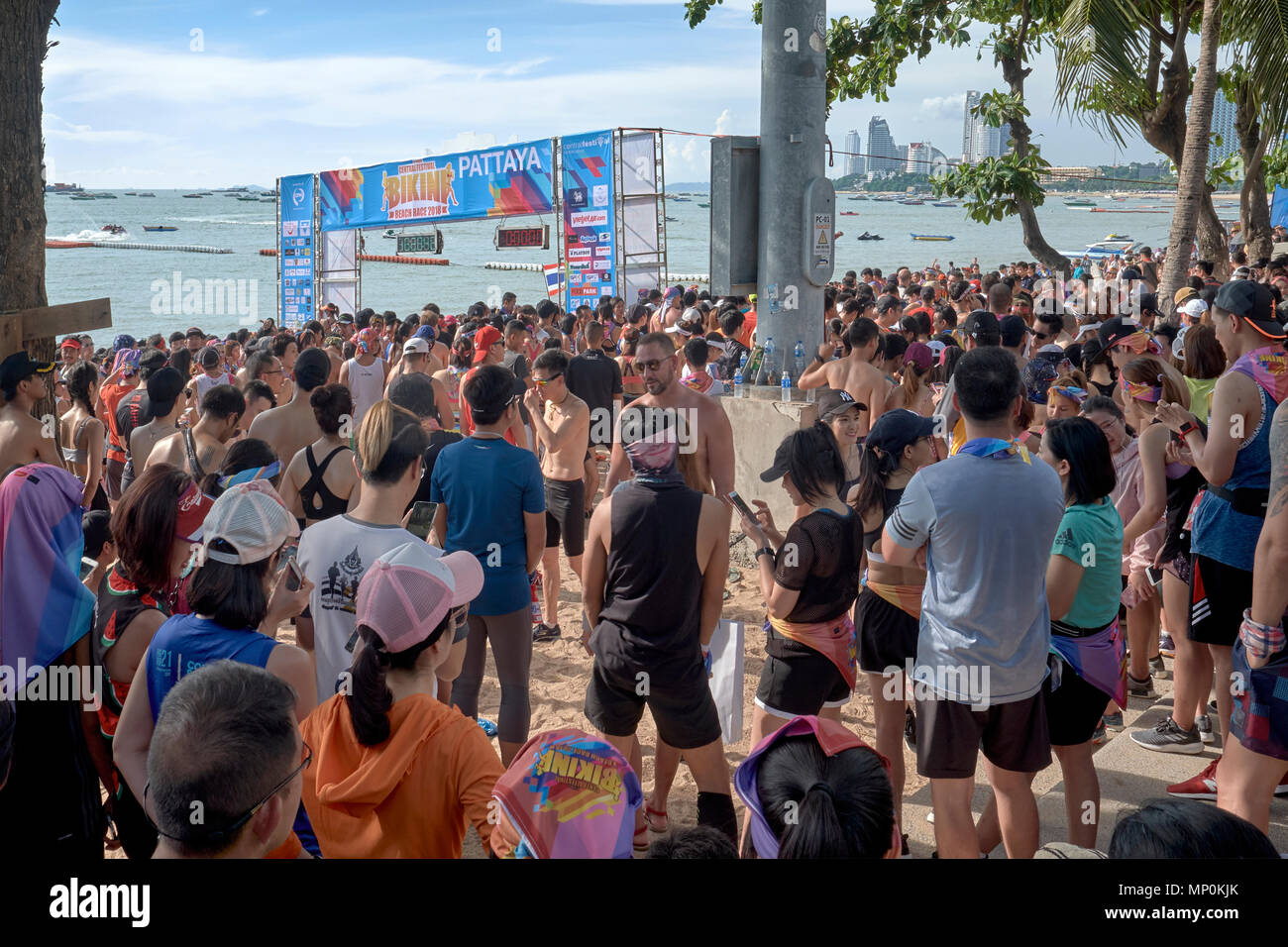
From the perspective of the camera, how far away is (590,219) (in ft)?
57.9

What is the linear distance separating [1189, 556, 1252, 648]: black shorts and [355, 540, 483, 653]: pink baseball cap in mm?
3450

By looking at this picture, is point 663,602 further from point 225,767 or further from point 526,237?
point 526,237

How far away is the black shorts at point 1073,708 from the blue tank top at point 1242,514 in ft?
3.62

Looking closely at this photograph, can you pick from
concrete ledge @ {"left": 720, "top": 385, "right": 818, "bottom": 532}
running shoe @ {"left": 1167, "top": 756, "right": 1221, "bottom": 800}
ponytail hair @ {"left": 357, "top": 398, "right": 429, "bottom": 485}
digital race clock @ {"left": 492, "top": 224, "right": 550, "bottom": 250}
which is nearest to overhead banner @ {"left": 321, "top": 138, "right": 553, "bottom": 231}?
digital race clock @ {"left": 492, "top": 224, "right": 550, "bottom": 250}

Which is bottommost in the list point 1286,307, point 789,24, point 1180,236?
point 1286,307

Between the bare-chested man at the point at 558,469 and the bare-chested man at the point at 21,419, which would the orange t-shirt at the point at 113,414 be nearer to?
the bare-chested man at the point at 21,419

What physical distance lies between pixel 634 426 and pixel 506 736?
1.71m

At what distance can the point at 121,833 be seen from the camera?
299cm

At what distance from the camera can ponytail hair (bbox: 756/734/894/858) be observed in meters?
1.89

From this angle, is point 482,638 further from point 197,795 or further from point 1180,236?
point 1180,236

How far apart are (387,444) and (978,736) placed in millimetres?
2331

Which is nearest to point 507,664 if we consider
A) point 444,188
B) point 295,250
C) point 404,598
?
point 404,598

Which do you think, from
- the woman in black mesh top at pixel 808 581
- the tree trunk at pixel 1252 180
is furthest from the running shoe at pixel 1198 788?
the tree trunk at pixel 1252 180
